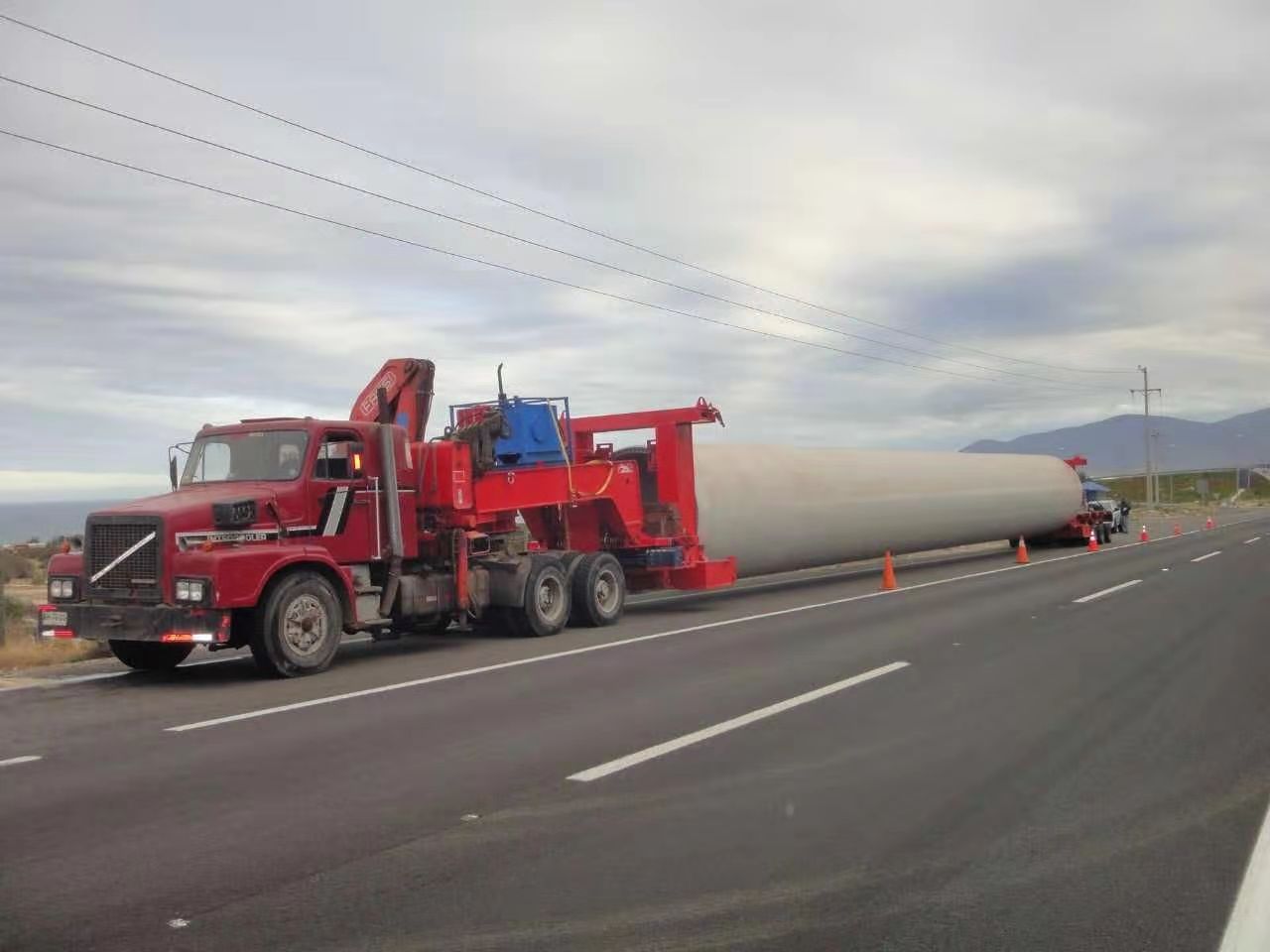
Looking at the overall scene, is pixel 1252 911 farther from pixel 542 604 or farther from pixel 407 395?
pixel 407 395

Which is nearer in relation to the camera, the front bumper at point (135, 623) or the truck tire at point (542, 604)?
the front bumper at point (135, 623)

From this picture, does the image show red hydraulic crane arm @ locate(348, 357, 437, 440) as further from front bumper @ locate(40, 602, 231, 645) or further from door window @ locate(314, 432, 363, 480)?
front bumper @ locate(40, 602, 231, 645)

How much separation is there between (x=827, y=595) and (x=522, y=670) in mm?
9990

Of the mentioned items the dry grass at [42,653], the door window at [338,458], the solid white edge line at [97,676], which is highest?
the door window at [338,458]

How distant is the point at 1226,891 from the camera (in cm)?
483

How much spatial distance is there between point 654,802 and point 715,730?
1923 millimetres

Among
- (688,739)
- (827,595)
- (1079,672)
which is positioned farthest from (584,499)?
(688,739)

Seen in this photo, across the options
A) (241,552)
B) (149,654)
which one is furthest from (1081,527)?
(241,552)

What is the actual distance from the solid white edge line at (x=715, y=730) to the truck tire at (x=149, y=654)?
656 centimetres

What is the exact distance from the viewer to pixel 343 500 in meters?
12.3

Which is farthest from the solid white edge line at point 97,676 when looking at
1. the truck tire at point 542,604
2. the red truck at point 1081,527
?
the red truck at point 1081,527

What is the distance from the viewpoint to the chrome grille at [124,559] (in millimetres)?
10742

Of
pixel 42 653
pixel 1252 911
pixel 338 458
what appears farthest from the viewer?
pixel 42 653

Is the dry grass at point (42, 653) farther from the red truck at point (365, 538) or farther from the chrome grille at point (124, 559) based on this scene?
the chrome grille at point (124, 559)
